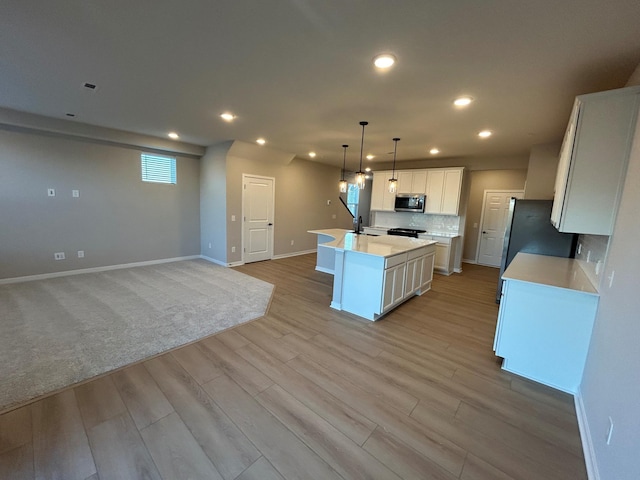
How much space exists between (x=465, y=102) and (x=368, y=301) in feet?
8.45

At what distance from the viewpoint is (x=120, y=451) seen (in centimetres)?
157

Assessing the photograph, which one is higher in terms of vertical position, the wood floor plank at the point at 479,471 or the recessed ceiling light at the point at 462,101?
the recessed ceiling light at the point at 462,101

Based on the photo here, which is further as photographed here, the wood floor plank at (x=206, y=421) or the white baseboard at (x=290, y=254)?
the white baseboard at (x=290, y=254)

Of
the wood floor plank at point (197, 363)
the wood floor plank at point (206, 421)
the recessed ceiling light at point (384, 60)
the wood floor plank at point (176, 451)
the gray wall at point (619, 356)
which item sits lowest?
the wood floor plank at point (176, 451)

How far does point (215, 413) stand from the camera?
187 cm

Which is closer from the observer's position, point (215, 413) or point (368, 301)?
point (215, 413)

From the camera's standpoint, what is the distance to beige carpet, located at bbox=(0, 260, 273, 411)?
228cm

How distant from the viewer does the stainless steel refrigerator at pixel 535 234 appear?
3688mm

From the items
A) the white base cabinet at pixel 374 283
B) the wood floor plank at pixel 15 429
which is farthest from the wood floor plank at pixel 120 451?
the white base cabinet at pixel 374 283

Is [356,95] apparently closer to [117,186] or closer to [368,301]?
[368,301]

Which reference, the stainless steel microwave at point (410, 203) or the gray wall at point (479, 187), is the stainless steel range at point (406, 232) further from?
the gray wall at point (479, 187)

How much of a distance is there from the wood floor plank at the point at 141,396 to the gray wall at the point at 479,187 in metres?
6.84

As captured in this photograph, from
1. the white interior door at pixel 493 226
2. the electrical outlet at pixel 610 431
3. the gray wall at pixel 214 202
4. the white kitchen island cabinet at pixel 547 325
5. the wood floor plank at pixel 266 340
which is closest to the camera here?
the electrical outlet at pixel 610 431

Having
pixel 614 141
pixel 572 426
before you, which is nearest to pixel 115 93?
pixel 614 141
